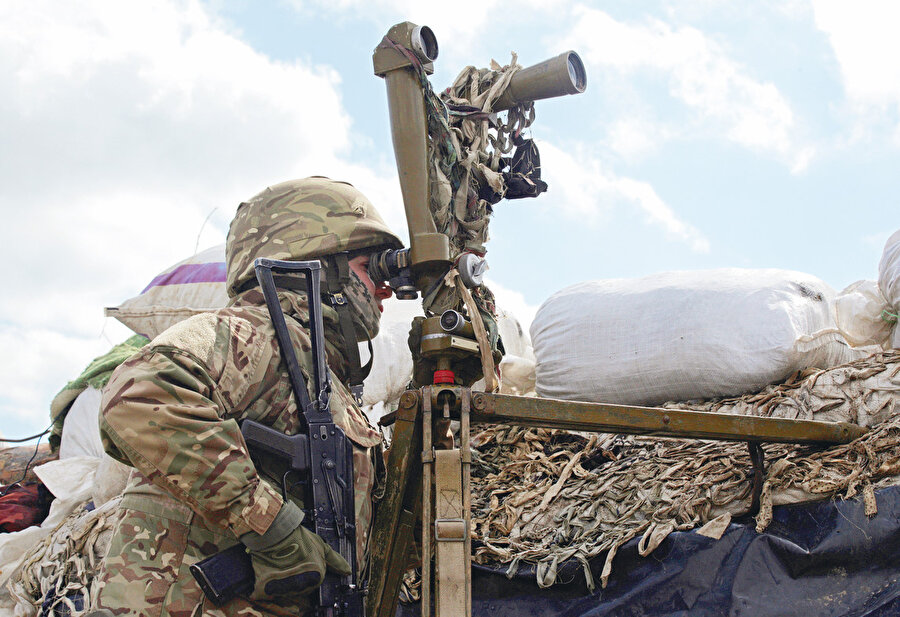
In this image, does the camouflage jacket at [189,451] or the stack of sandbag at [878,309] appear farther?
the stack of sandbag at [878,309]

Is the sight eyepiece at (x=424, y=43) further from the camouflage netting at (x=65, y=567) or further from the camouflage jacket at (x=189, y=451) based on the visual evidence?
the camouflage netting at (x=65, y=567)

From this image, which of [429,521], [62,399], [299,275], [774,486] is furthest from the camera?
[62,399]

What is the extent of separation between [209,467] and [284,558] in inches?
10.5

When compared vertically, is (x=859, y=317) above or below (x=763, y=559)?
above

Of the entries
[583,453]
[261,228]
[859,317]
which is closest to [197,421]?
[261,228]

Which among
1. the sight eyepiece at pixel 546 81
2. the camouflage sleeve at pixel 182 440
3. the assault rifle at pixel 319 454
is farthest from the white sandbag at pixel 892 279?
the camouflage sleeve at pixel 182 440

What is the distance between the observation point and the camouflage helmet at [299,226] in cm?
239

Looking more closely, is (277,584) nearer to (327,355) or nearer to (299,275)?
(327,355)

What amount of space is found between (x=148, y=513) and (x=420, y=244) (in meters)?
1.08

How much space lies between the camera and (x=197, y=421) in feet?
5.98

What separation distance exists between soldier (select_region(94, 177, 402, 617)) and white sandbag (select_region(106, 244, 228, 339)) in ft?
7.30

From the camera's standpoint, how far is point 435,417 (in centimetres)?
226

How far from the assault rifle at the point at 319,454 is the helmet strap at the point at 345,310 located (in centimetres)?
18

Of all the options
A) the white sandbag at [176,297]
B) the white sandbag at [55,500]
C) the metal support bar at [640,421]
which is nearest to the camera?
the metal support bar at [640,421]
